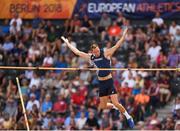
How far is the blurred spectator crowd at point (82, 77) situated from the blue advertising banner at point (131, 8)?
0.32 meters

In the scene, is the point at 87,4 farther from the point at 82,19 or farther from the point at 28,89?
the point at 28,89

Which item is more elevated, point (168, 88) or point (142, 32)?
point (142, 32)

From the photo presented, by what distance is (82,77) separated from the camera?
24.6m

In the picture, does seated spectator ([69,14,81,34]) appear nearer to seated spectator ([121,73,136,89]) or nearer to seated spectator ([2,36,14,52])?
seated spectator ([2,36,14,52])

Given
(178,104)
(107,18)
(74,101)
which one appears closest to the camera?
(178,104)

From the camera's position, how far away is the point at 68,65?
25125 millimetres

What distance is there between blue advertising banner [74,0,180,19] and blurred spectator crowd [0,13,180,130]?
316 millimetres

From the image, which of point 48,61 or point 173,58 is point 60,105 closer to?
point 48,61

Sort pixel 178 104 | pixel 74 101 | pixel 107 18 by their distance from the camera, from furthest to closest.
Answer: pixel 107 18, pixel 74 101, pixel 178 104

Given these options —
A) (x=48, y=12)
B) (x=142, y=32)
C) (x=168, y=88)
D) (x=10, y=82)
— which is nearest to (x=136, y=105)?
(x=168, y=88)

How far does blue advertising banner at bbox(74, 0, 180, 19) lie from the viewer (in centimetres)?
2592

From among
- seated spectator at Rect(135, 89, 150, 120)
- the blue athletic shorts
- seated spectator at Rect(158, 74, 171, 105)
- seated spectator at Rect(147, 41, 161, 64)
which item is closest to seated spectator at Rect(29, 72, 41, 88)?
seated spectator at Rect(135, 89, 150, 120)

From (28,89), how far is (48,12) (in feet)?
13.8

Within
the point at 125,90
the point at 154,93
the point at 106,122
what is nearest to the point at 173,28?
the point at 154,93
